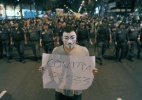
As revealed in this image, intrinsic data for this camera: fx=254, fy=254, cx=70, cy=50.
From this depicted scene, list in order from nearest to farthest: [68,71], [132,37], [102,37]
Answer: [68,71], [102,37], [132,37]

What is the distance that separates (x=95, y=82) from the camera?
27.2ft

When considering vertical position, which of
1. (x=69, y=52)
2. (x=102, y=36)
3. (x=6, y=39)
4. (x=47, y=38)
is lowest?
(x=6, y=39)

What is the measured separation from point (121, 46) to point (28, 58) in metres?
4.66

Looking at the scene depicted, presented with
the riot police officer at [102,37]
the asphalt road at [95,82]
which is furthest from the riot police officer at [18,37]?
the riot police officer at [102,37]

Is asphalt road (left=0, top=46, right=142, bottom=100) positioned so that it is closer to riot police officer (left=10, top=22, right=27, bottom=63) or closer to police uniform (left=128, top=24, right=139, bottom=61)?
police uniform (left=128, top=24, right=139, bottom=61)

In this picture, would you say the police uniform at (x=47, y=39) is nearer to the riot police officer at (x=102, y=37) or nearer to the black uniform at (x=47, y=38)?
the black uniform at (x=47, y=38)

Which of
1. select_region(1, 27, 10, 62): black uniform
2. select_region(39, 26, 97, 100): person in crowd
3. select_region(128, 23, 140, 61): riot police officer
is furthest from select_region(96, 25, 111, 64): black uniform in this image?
select_region(39, 26, 97, 100): person in crowd

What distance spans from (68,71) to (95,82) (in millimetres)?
4603

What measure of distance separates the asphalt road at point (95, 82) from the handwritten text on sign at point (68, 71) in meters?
2.97

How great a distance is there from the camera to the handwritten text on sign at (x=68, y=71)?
12.5 ft

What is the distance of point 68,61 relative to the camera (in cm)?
380

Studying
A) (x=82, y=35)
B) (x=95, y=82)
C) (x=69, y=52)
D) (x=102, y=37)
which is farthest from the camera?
(x=82, y=35)

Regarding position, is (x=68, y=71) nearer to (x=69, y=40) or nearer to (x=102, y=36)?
(x=69, y=40)

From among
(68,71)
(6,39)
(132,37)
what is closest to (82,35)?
(132,37)
